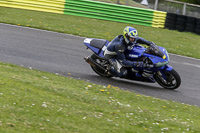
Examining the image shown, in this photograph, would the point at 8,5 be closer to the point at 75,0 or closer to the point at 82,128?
the point at 75,0

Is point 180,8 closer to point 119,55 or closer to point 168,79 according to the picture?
point 168,79

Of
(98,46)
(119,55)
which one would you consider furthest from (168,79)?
(98,46)

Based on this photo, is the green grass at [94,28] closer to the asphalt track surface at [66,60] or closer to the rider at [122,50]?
the asphalt track surface at [66,60]

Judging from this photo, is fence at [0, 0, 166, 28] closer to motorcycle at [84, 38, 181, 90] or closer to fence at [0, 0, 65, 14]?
fence at [0, 0, 65, 14]

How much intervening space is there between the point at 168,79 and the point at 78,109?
3648 millimetres

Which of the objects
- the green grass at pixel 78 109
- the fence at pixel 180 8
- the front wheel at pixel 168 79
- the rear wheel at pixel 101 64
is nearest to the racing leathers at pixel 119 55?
the rear wheel at pixel 101 64

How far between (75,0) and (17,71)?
13.5 m

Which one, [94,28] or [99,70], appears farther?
[94,28]

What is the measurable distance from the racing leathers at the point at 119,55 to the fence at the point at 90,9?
12073 millimetres

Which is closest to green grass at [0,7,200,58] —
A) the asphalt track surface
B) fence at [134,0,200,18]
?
the asphalt track surface

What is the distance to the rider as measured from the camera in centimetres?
927

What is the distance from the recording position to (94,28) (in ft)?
60.9

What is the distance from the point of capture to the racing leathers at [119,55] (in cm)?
947

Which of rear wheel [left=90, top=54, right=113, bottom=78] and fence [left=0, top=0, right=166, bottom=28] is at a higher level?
fence [left=0, top=0, right=166, bottom=28]
